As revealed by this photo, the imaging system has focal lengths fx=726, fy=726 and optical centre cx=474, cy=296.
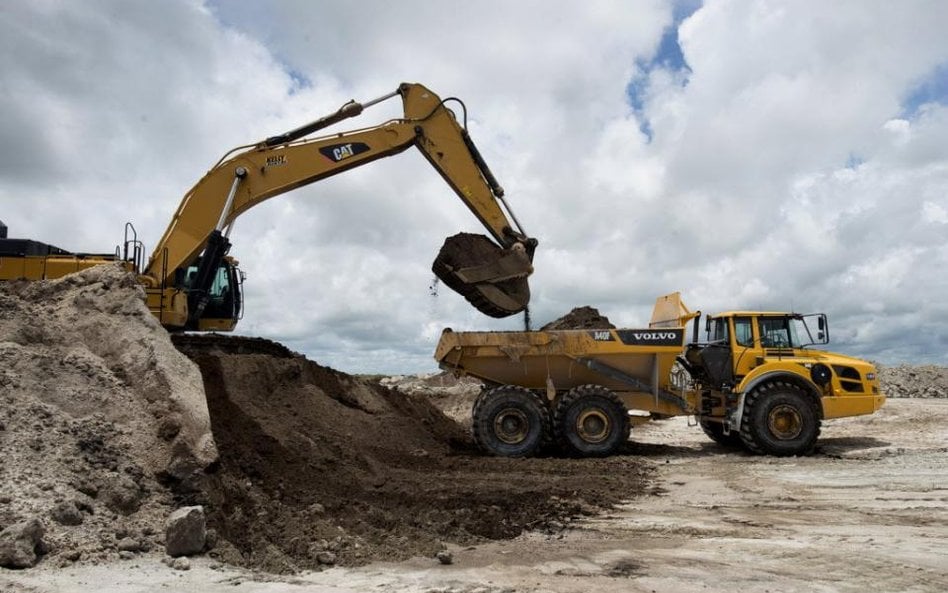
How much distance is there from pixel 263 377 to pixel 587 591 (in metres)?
8.10

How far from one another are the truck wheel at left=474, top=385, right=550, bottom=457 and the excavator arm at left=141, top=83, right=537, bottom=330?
142 centimetres

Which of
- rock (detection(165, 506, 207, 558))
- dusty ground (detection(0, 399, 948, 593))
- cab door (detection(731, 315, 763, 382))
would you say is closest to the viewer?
dusty ground (detection(0, 399, 948, 593))

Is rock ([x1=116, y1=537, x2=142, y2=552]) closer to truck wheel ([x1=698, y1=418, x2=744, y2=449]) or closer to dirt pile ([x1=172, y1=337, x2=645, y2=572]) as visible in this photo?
dirt pile ([x1=172, y1=337, x2=645, y2=572])

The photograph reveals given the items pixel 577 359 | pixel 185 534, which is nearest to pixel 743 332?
pixel 577 359

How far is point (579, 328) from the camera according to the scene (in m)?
13.4

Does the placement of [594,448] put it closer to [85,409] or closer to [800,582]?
[800,582]

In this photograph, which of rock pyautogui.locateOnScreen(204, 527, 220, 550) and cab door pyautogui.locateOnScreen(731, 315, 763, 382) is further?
cab door pyautogui.locateOnScreen(731, 315, 763, 382)

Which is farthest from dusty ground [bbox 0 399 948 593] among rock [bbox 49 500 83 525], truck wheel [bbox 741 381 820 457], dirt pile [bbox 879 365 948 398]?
dirt pile [bbox 879 365 948 398]

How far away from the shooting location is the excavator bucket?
39.2 ft

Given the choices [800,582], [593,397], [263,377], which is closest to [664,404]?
[593,397]

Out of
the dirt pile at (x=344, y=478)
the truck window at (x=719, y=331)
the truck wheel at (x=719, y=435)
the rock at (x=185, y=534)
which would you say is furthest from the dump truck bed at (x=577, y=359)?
the rock at (x=185, y=534)

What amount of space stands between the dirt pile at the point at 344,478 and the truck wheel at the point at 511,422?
50 cm

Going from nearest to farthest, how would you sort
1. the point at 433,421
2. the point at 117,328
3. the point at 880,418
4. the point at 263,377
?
the point at 117,328 < the point at 263,377 < the point at 433,421 < the point at 880,418

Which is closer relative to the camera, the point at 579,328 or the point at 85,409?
the point at 85,409
